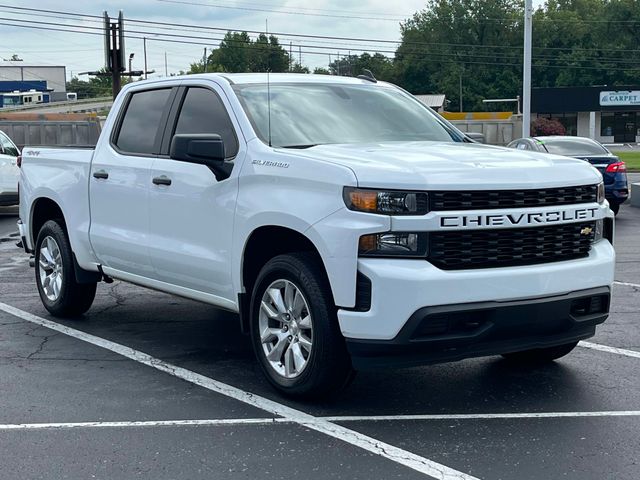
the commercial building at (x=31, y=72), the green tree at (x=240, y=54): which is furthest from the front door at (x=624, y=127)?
the commercial building at (x=31, y=72)

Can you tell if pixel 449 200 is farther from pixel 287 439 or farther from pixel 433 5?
pixel 433 5

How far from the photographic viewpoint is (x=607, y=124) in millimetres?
76500

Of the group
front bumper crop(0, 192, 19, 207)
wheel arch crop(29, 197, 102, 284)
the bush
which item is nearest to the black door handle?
wheel arch crop(29, 197, 102, 284)

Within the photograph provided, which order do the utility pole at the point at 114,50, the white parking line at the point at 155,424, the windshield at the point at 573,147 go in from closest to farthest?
the white parking line at the point at 155,424
the windshield at the point at 573,147
the utility pole at the point at 114,50

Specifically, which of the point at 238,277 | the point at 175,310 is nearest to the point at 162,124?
the point at 238,277

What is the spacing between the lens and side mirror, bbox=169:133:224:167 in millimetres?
5801

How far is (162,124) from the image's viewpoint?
6.98 meters

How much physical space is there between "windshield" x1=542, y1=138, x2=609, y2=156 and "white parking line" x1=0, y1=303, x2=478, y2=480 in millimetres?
11887

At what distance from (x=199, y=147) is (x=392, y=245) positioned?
1.51 metres

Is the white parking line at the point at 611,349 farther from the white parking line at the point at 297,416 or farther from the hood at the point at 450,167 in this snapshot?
the white parking line at the point at 297,416

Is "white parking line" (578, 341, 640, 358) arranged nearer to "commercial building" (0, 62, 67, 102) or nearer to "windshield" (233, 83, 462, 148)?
"windshield" (233, 83, 462, 148)

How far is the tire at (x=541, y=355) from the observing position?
6398 mm

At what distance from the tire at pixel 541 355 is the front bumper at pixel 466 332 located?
110 cm

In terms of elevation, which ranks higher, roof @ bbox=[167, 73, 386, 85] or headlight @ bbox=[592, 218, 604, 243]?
roof @ bbox=[167, 73, 386, 85]
